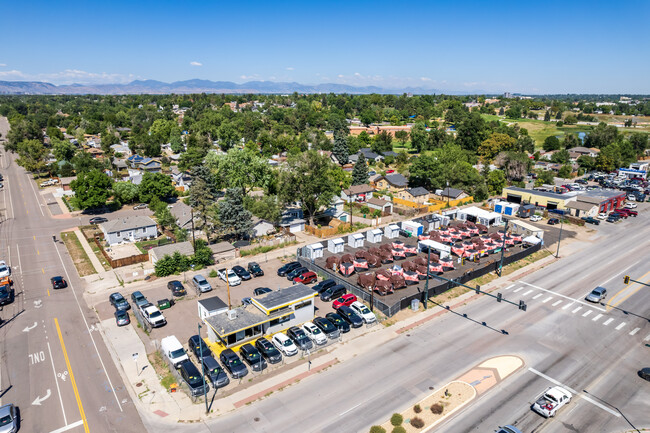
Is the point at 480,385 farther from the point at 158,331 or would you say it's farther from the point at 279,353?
the point at 158,331

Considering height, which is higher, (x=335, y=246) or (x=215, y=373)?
(x=335, y=246)

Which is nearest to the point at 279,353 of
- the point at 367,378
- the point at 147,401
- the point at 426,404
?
the point at 367,378

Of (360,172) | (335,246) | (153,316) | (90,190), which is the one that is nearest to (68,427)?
(153,316)

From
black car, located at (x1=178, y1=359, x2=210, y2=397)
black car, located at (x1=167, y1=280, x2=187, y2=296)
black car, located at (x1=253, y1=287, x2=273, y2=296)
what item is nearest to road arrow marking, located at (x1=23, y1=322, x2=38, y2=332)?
black car, located at (x1=167, y1=280, x2=187, y2=296)

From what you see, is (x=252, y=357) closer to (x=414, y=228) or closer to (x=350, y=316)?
(x=350, y=316)

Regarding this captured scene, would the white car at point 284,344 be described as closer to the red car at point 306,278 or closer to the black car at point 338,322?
the black car at point 338,322

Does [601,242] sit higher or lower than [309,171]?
lower
